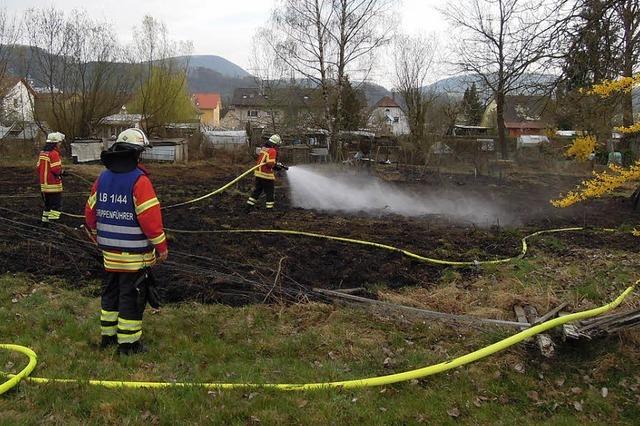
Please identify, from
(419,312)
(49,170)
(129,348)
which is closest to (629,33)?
(419,312)

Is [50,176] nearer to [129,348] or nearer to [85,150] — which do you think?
[129,348]

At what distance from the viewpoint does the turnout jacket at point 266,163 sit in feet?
36.8

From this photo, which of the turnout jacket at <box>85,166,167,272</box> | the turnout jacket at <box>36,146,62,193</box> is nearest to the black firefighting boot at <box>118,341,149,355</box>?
the turnout jacket at <box>85,166,167,272</box>

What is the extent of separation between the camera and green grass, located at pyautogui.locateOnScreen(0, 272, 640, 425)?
3.64 metres

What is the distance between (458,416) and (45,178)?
8809 mm

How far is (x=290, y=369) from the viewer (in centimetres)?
434

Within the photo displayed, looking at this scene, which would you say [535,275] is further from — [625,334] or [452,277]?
[625,334]

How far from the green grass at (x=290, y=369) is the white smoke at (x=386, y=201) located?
6.93 metres

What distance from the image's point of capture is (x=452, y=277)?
23.5ft

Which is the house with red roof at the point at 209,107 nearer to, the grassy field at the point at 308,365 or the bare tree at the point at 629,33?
the bare tree at the point at 629,33

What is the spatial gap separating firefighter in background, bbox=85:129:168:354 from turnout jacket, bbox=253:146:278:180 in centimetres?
667

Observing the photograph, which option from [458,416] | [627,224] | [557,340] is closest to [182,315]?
[458,416]

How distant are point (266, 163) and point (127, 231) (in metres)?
6.94

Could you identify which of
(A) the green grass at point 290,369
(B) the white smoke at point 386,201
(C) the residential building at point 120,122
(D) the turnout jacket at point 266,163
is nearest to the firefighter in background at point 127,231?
(A) the green grass at point 290,369
